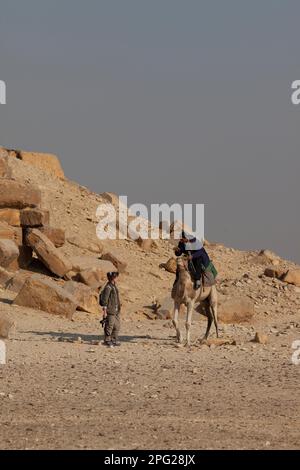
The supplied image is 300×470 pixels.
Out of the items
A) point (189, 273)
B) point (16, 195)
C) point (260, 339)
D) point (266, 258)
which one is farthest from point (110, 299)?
point (266, 258)

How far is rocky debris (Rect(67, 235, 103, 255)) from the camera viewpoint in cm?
3053

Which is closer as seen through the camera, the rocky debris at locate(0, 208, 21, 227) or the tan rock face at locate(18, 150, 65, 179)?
the rocky debris at locate(0, 208, 21, 227)

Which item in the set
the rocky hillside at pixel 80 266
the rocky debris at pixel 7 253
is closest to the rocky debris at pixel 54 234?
the rocky hillside at pixel 80 266

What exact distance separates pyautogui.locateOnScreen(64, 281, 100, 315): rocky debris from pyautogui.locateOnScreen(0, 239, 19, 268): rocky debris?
247 centimetres

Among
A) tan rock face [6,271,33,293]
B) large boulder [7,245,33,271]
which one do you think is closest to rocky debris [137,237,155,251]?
large boulder [7,245,33,271]

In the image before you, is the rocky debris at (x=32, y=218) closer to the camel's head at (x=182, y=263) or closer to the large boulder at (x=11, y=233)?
the large boulder at (x=11, y=233)

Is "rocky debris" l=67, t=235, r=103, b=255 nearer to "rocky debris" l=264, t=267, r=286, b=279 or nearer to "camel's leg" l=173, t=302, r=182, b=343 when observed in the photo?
"rocky debris" l=264, t=267, r=286, b=279

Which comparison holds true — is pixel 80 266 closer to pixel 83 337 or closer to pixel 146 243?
pixel 146 243

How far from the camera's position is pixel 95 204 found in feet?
117

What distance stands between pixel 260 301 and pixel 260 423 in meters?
16.8

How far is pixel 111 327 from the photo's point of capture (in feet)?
60.5
